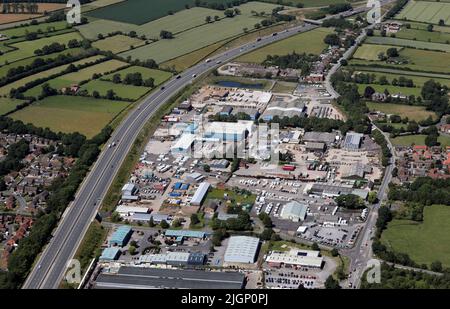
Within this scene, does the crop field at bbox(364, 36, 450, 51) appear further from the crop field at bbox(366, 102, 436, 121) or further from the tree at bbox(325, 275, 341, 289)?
the tree at bbox(325, 275, 341, 289)

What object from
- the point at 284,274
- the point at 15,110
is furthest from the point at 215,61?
the point at 284,274

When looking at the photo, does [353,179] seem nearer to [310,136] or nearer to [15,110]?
[310,136]

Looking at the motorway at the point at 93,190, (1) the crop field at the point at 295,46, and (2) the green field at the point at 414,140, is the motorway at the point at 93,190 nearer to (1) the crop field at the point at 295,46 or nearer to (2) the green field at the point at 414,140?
(1) the crop field at the point at 295,46

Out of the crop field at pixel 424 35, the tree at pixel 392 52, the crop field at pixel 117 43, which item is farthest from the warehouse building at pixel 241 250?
the crop field at pixel 424 35

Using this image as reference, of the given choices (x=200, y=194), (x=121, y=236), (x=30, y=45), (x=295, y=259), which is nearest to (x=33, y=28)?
(x=30, y=45)

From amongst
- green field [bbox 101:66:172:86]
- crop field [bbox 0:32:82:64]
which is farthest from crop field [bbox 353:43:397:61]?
crop field [bbox 0:32:82:64]

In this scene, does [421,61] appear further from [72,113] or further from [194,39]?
[72,113]
